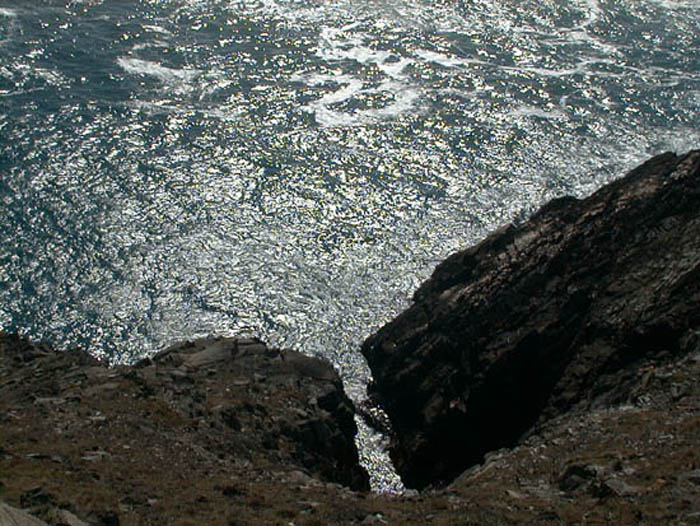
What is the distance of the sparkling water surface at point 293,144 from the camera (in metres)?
77.1

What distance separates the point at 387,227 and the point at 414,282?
377 inches

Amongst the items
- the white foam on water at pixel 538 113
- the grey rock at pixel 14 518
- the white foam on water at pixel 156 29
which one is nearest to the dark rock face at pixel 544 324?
the grey rock at pixel 14 518

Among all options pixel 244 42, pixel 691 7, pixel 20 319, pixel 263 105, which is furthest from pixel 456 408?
pixel 691 7

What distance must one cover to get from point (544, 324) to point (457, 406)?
9.22 m

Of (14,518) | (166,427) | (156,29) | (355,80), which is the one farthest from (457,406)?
(156,29)

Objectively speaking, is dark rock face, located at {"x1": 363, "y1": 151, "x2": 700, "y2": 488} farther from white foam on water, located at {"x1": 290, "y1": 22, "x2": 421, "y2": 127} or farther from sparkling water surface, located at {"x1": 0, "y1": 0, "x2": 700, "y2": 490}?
white foam on water, located at {"x1": 290, "y1": 22, "x2": 421, "y2": 127}

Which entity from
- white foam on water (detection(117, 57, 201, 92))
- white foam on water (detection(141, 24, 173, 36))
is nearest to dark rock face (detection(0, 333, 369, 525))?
white foam on water (detection(117, 57, 201, 92))

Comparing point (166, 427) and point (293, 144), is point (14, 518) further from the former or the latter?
point (293, 144)

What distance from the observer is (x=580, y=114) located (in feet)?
368

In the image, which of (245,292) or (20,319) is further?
(245,292)

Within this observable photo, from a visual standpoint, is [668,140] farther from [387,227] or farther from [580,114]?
[387,227]

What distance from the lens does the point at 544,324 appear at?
193 feet

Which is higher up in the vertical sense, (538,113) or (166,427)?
(166,427)

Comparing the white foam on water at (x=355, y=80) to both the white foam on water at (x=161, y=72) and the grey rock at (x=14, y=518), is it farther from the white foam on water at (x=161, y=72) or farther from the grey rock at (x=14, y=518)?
the grey rock at (x=14, y=518)
